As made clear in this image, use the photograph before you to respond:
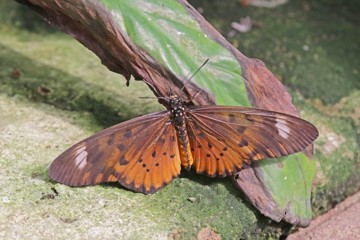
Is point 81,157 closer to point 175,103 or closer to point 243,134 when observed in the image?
point 175,103

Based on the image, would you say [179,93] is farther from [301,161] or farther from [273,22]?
[273,22]

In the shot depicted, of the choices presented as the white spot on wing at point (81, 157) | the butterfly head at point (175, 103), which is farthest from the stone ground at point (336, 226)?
the white spot on wing at point (81, 157)

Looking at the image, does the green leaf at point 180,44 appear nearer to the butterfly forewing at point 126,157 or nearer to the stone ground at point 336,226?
the butterfly forewing at point 126,157

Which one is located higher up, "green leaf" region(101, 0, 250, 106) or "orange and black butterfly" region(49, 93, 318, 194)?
"green leaf" region(101, 0, 250, 106)

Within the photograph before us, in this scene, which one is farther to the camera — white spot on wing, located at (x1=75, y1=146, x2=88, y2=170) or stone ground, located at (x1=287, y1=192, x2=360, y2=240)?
stone ground, located at (x1=287, y1=192, x2=360, y2=240)

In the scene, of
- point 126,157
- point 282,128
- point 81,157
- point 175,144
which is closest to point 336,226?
point 282,128

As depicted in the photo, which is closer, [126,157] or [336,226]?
[126,157]

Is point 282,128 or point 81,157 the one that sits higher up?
point 282,128

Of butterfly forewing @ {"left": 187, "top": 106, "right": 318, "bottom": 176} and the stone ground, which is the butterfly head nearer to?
butterfly forewing @ {"left": 187, "top": 106, "right": 318, "bottom": 176}

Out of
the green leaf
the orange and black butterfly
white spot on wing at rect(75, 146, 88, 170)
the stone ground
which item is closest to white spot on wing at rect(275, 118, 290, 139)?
the orange and black butterfly
